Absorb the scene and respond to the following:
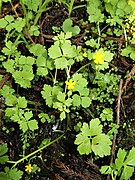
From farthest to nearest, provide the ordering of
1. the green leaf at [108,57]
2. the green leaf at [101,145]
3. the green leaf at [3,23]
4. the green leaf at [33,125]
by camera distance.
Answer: the green leaf at [3,23] < the green leaf at [108,57] < the green leaf at [33,125] < the green leaf at [101,145]

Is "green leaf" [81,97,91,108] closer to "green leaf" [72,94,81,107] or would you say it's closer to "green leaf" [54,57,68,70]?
"green leaf" [72,94,81,107]

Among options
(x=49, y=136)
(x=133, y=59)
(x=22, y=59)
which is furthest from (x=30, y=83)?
(x=133, y=59)

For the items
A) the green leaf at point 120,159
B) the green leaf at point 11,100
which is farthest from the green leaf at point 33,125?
the green leaf at point 120,159

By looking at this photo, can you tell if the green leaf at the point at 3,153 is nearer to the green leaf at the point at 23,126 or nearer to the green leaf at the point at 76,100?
the green leaf at the point at 23,126

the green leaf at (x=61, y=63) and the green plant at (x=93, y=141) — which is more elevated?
the green leaf at (x=61, y=63)

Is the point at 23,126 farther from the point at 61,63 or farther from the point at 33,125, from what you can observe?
the point at 61,63

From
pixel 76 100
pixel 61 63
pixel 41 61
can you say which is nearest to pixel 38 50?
pixel 41 61

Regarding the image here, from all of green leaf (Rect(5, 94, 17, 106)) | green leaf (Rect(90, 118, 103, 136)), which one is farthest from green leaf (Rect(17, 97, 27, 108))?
green leaf (Rect(90, 118, 103, 136))

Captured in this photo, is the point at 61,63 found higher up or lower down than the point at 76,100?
higher up

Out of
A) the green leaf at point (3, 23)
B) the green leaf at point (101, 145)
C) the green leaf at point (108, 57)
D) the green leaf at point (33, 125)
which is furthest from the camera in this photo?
the green leaf at point (3, 23)
